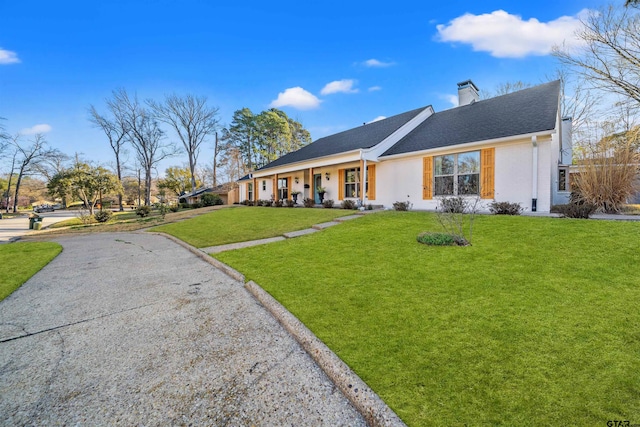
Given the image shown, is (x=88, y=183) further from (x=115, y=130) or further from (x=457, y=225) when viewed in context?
(x=457, y=225)

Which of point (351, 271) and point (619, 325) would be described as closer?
point (619, 325)

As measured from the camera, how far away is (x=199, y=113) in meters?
32.7

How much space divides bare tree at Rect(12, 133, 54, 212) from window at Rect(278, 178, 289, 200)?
35330mm

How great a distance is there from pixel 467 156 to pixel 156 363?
1102 cm

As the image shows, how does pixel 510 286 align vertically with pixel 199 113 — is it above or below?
below

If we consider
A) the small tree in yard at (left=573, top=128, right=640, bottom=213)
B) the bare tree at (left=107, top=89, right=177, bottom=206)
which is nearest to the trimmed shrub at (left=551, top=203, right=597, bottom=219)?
the small tree in yard at (left=573, top=128, right=640, bottom=213)

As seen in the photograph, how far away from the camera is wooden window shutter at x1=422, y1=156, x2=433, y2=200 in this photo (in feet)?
35.3

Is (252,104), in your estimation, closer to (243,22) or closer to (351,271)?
(243,22)

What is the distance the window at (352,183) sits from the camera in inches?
543

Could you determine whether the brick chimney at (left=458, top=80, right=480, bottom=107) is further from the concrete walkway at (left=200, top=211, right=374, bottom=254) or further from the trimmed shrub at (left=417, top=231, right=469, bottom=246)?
the trimmed shrub at (left=417, top=231, right=469, bottom=246)

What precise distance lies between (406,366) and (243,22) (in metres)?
14.8

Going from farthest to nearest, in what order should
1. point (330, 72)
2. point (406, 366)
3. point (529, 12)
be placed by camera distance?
point (330, 72) → point (529, 12) → point (406, 366)

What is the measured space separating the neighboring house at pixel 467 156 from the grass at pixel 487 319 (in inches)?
148

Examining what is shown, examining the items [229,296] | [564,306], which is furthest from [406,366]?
[229,296]
